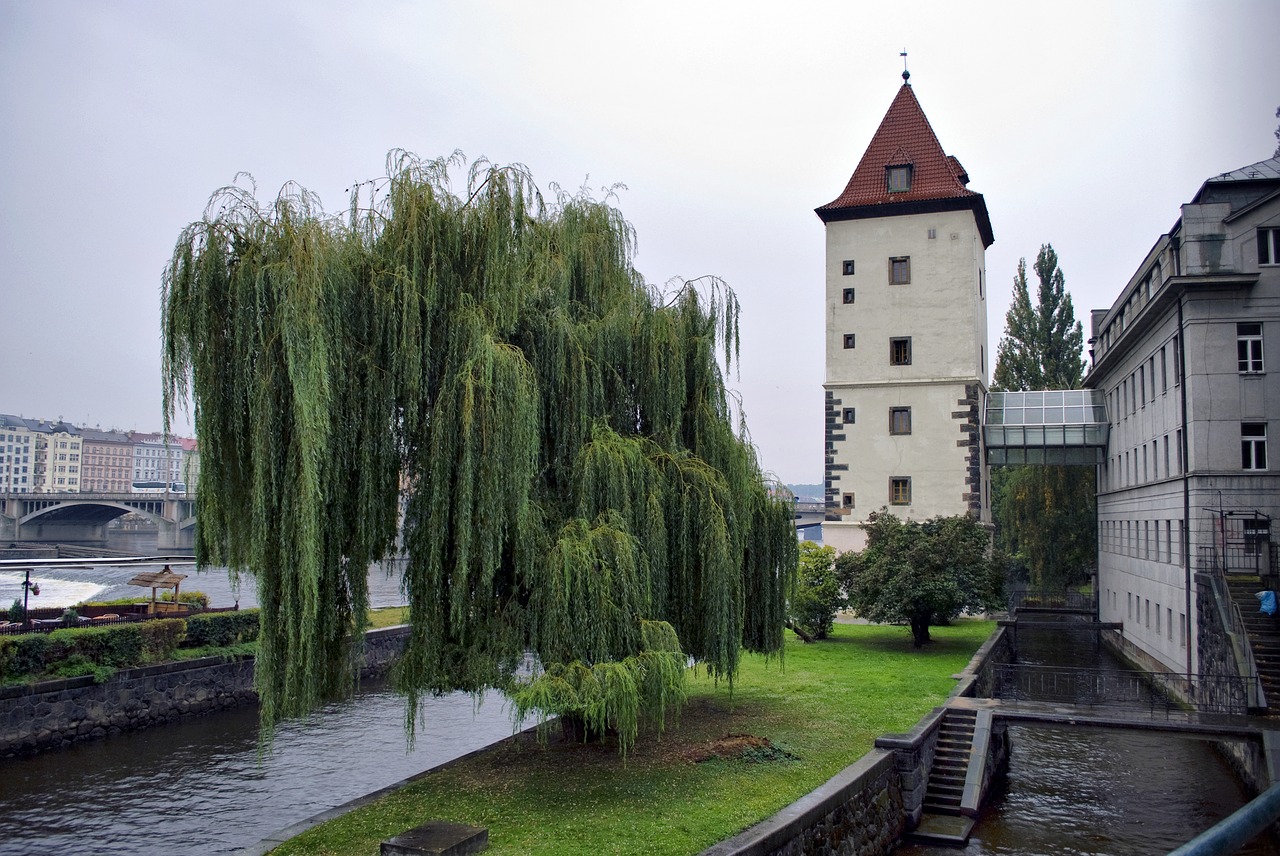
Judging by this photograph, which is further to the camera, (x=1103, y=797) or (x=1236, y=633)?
(x=1236, y=633)

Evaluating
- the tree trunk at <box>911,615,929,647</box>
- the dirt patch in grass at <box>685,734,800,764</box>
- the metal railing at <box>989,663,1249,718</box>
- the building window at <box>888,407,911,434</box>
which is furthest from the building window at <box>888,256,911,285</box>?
the dirt patch in grass at <box>685,734,800,764</box>

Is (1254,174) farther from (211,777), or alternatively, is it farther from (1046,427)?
(211,777)

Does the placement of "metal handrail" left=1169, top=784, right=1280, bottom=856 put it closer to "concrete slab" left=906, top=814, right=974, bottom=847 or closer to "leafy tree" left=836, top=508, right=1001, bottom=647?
"concrete slab" left=906, top=814, right=974, bottom=847

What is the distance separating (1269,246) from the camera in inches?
956

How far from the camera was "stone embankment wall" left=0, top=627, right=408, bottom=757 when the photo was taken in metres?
21.0

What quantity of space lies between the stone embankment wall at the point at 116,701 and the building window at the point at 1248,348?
2146 cm

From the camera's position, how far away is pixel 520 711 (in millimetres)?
12508

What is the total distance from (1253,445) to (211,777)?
83.0 feet

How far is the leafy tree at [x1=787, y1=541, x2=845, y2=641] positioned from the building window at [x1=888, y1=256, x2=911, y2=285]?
1201 cm

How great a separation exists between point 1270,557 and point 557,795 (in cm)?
1909

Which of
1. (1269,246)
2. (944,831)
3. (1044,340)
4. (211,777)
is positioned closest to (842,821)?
(944,831)

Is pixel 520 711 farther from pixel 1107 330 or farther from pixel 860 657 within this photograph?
pixel 1107 330

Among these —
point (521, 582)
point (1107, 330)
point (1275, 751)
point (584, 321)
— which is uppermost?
point (1107, 330)

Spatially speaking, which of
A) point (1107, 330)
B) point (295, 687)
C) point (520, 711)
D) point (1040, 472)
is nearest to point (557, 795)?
point (520, 711)
